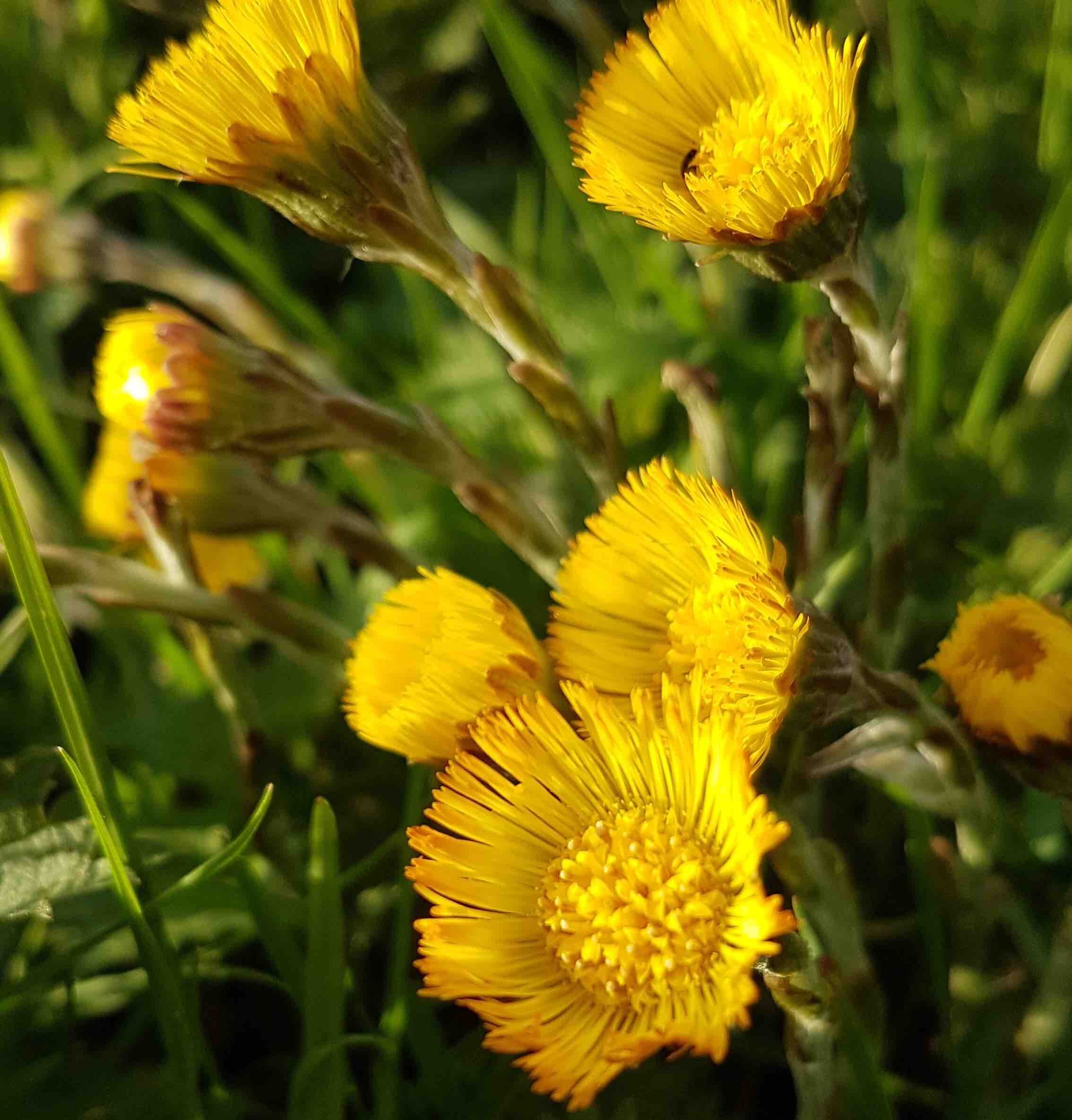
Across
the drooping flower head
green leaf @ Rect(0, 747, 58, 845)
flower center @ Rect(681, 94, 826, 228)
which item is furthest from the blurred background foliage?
flower center @ Rect(681, 94, 826, 228)

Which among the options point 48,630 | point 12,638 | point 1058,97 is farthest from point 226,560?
point 1058,97

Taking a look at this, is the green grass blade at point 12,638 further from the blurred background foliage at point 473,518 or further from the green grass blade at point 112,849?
the green grass blade at point 112,849

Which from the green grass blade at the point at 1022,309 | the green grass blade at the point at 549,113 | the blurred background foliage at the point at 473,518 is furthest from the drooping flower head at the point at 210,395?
the green grass blade at the point at 1022,309

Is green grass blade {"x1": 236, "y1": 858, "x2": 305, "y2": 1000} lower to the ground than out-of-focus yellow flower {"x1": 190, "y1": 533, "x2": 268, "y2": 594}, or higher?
lower

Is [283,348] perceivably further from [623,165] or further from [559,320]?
[623,165]

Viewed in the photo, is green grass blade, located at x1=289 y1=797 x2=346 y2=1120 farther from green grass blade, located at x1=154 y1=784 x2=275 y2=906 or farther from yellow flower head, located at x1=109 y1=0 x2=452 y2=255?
yellow flower head, located at x1=109 y1=0 x2=452 y2=255

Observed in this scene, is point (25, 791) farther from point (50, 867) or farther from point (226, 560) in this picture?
point (226, 560)

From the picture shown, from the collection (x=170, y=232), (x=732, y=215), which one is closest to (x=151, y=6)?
(x=170, y=232)
